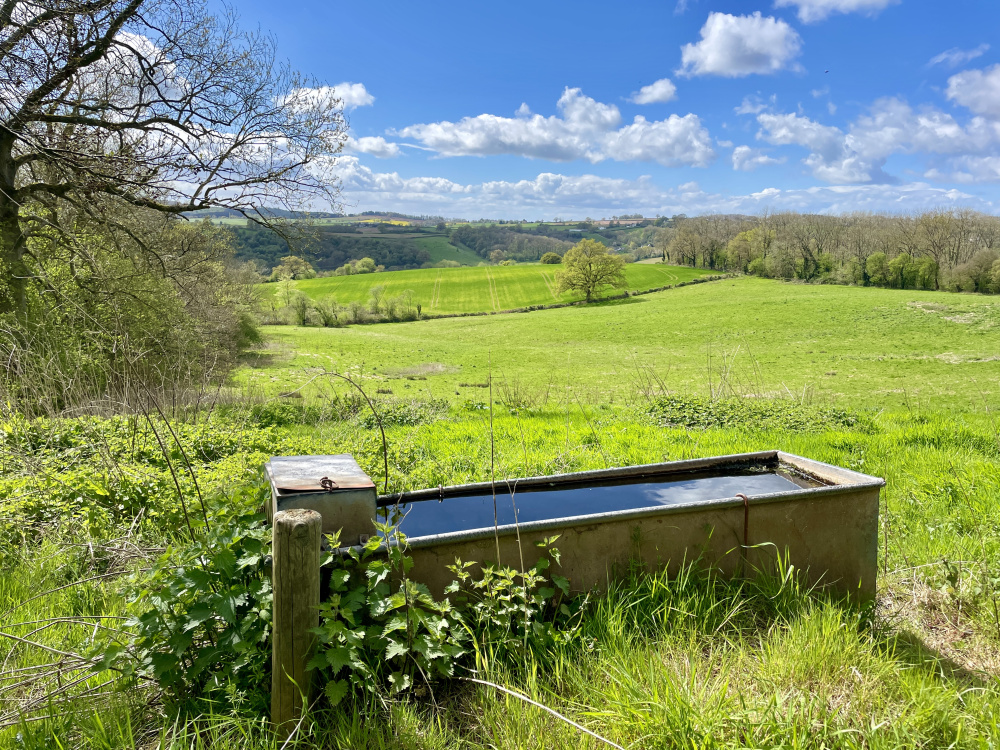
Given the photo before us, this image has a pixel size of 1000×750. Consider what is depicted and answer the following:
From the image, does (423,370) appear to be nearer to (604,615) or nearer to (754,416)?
(754,416)

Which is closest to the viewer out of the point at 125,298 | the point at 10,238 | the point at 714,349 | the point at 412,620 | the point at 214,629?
the point at 412,620

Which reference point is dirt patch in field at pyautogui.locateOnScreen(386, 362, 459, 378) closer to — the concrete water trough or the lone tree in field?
the concrete water trough

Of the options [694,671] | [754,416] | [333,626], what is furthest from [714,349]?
[333,626]

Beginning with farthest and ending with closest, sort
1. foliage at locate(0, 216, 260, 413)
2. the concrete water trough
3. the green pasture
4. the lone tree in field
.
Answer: the lone tree in field
the green pasture
foliage at locate(0, 216, 260, 413)
the concrete water trough

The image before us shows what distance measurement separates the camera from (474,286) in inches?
3280

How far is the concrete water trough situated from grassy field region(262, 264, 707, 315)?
214 ft

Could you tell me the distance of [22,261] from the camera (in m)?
10.5

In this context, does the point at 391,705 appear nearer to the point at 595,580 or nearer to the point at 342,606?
the point at 342,606

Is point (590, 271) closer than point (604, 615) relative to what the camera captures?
No

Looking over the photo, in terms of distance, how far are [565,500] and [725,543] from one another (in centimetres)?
109

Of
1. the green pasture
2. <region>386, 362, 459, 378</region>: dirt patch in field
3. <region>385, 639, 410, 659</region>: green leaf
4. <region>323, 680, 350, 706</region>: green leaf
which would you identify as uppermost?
<region>385, 639, 410, 659</region>: green leaf

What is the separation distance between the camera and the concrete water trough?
295cm

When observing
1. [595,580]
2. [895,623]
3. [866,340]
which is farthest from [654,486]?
[866,340]

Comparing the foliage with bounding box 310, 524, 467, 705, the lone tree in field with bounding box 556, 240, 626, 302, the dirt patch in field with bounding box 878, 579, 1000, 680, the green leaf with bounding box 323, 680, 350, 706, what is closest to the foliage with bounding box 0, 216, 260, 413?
the foliage with bounding box 310, 524, 467, 705
